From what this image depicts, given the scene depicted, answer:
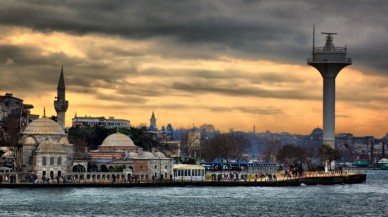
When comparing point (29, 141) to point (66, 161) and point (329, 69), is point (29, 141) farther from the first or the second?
point (329, 69)

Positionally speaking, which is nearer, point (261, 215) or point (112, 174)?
point (261, 215)

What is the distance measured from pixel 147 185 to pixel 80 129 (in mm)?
63124

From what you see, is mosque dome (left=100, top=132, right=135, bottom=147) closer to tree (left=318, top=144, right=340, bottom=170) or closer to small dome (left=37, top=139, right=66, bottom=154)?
small dome (left=37, top=139, right=66, bottom=154)

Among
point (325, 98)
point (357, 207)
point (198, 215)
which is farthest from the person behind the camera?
point (325, 98)

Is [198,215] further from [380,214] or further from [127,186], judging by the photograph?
[127,186]

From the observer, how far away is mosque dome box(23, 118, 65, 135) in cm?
11753

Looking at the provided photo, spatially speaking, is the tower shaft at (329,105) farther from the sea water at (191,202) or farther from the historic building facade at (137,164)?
the sea water at (191,202)

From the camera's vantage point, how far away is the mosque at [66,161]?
112m

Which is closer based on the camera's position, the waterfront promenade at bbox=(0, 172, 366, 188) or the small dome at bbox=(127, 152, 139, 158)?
the waterfront promenade at bbox=(0, 172, 366, 188)

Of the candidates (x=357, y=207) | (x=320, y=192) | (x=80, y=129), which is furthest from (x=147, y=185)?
(x=80, y=129)

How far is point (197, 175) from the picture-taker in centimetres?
12069

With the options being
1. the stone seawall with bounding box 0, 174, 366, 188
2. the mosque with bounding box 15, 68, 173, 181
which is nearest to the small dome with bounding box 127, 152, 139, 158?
the mosque with bounding box 15, 68, 173, 181

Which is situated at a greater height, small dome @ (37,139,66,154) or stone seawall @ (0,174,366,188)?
small dome @ (37,139,66,154)

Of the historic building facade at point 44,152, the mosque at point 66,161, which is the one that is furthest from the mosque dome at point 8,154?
the historic building facade at point 44,152
